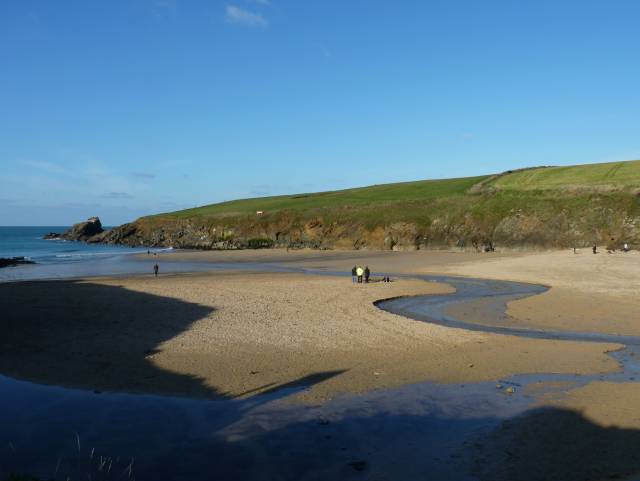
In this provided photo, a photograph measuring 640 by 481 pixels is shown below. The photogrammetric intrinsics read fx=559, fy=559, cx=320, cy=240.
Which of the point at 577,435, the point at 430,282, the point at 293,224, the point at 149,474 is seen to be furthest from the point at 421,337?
the point at 293,224

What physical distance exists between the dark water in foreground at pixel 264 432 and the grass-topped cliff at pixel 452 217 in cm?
5474

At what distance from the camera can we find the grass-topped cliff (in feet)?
224

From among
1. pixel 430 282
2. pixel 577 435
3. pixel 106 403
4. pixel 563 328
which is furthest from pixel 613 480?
pixel 430 282

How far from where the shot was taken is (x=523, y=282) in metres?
39.0

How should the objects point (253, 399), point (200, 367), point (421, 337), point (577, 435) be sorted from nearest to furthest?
1. point (577, 435)
2. point (253, 399)
3. point (200, 367)
4. point (421, 337)

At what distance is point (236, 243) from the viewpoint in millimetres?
95438

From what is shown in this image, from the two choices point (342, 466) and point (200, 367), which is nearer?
point (342, 466)

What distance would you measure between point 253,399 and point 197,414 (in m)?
1.51

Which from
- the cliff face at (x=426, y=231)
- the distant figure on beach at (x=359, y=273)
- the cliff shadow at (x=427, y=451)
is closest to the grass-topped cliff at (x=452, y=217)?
the cliff face at (x=426, y=231)

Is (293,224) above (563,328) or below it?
above

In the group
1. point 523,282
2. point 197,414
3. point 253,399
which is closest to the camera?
point 197,414

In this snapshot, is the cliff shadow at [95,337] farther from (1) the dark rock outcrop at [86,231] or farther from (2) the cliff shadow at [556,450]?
(1) the dark rock outcrop at [86,231]

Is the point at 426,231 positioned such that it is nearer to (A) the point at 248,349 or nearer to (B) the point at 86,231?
(A) the point at 248,349

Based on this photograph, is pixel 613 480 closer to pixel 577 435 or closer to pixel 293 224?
pixel 577 435
